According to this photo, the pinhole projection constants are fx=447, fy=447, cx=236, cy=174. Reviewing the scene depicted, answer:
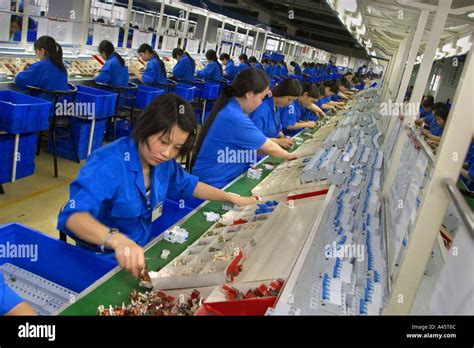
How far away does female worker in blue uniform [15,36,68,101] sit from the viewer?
5426mm

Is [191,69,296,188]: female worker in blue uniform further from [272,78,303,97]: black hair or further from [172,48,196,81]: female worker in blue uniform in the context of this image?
[172,48,196,81]: female worker in blue uniform

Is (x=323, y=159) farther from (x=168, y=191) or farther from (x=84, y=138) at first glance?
(x=84, y=138)

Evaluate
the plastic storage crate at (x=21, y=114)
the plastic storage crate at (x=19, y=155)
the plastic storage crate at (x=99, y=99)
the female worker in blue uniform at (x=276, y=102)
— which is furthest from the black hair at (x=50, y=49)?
the female worker in blue uniform at (x=276, y=102)

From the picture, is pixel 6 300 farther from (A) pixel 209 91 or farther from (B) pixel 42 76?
(A) pixel 209 91

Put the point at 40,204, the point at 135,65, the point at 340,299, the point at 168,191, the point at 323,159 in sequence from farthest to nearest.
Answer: the point at 135,65 < the point at 40,204 < the point at 323,159 < the point at 168,191 < the point at 340,299

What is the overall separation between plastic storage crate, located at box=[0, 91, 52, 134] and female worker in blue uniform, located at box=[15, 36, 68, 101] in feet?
1.93

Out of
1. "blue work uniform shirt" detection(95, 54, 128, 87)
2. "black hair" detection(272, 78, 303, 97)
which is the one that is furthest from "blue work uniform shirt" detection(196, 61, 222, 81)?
"black hair" detection(272, 78, 303, 97)

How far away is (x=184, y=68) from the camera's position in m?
9.42

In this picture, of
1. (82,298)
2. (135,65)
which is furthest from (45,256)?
(135,65)

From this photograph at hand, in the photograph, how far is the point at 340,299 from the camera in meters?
1.52

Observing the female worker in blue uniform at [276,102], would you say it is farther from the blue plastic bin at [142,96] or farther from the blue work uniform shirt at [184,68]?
the blue work uniform shirt at [184,68]

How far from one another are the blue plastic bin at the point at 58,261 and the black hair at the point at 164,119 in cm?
55

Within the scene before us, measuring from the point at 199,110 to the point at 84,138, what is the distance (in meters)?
3.81
